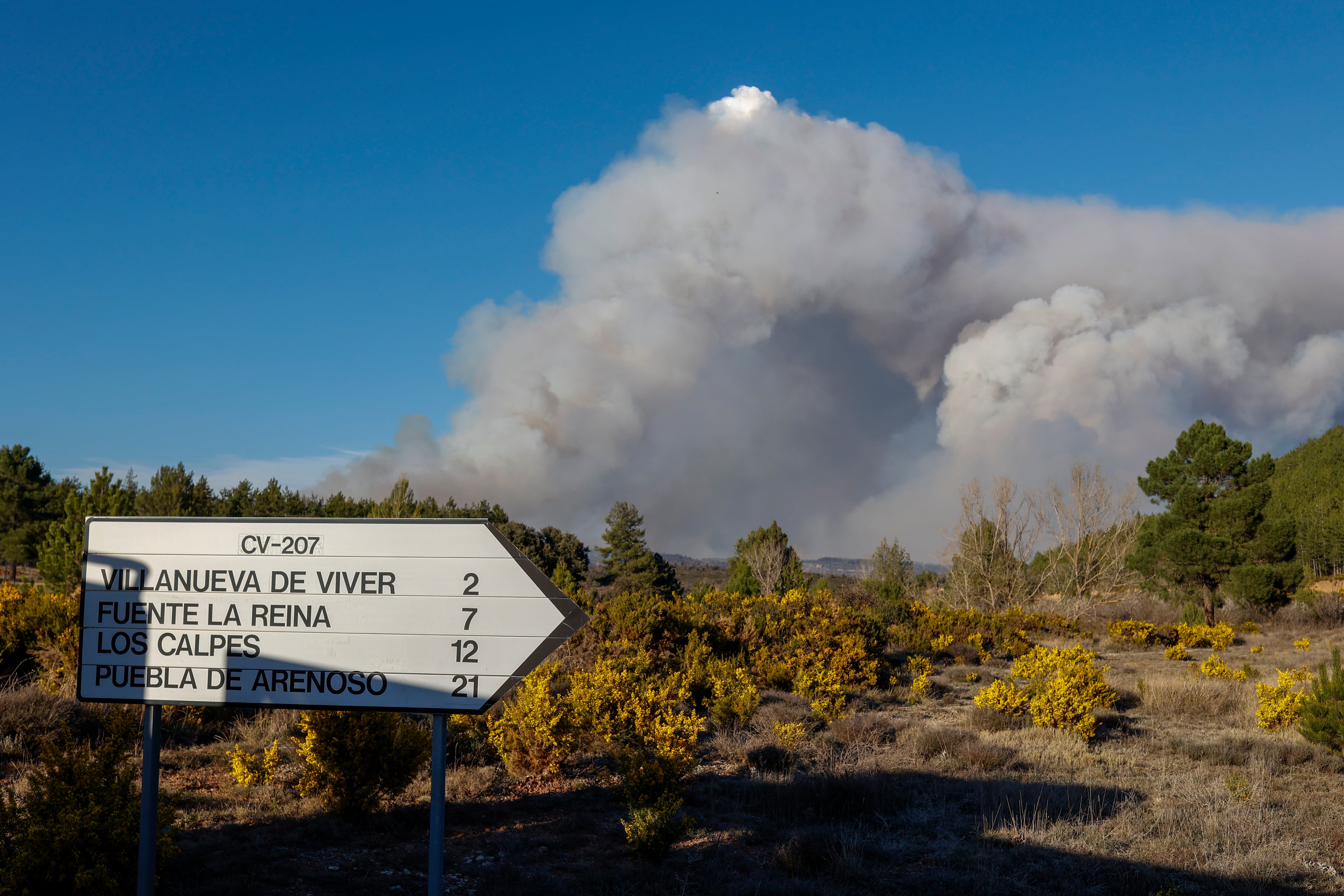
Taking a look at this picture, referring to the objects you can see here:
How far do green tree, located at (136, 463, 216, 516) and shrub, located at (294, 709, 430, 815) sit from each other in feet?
108

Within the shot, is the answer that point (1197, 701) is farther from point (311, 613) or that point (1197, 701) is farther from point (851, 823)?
point (311, 613)

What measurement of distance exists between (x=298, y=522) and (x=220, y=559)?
0.43 meters

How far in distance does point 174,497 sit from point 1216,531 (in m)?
48.2

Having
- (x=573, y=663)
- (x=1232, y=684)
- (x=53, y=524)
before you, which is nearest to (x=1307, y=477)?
(x=1232, y=684)

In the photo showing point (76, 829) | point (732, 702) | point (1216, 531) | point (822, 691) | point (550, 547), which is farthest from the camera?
point (550, 547)

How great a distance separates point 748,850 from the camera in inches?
243

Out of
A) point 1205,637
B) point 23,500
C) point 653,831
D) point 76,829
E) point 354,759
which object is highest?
point 23,500

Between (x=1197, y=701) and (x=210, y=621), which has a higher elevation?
(x=210, y=621)

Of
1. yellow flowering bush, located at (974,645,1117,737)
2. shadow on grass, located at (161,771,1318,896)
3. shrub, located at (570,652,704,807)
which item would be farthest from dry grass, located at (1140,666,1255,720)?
shrub, located at (570,652,704,807)

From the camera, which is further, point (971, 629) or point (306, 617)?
point (971, 629)

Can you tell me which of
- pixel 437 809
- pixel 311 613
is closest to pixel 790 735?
pixel 437 809

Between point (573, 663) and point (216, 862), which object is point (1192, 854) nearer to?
point (216, 862)

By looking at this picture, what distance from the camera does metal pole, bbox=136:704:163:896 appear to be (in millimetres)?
3807

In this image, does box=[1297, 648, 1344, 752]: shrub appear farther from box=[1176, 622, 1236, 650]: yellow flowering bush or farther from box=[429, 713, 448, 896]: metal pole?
box=[1176, 622, 1236, 650]: yellow flowering bush
